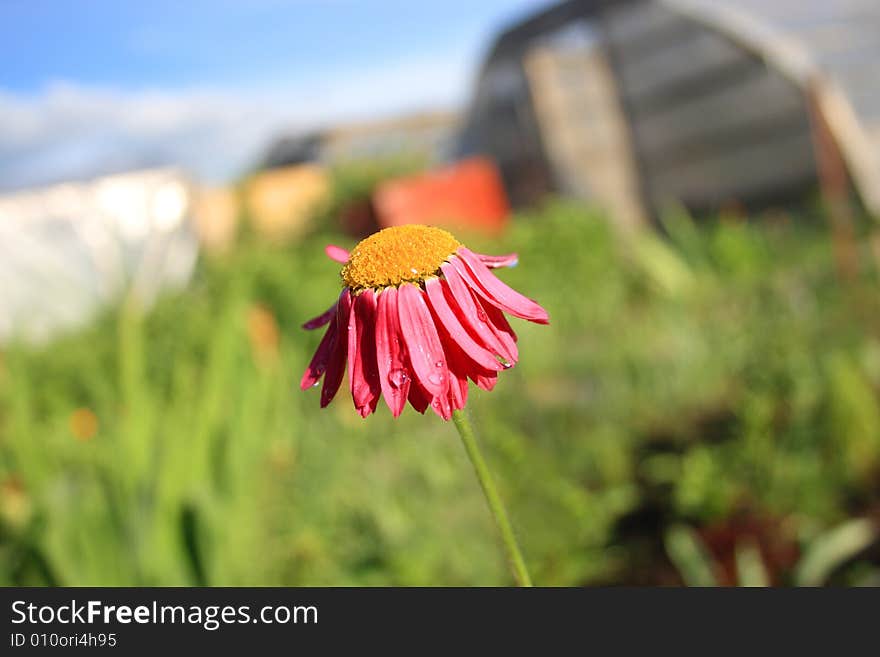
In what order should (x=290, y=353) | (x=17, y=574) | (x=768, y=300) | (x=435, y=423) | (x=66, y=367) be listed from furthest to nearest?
(x=66, y=367)
(x=768, y=300)
(x=290, y=353)
(x=435, y=423)
(x=17, y=574)

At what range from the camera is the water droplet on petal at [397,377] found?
67 cm

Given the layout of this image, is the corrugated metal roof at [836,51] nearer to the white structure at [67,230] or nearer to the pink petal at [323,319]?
the white structure at [67,230]

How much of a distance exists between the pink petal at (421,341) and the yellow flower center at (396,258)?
0.01m

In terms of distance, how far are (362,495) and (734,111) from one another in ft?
24.0

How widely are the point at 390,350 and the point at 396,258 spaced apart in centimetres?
7

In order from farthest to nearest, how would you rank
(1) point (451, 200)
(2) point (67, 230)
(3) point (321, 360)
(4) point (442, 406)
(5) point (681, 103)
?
(5) point (681, 103) → (1) point (451, 200) → (2) point (67, 230) → (3) point (321, 360) → (4) point (442, 406)

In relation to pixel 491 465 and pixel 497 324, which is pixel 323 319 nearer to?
pixel 497 324

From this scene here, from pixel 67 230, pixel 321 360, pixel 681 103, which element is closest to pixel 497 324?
pixel 321 360

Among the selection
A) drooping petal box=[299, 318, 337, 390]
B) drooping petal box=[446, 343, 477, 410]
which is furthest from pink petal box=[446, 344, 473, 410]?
drooping petal box=[299, 318, 337, 390]

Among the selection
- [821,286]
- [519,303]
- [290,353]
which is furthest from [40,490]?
[821,286]

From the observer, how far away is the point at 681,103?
31.4 ft

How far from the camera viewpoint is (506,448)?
2.49 m

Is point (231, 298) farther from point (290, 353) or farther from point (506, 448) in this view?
point (290, 353)

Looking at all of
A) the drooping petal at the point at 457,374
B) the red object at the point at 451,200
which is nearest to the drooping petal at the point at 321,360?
the drooping petal at the point at 457,374
